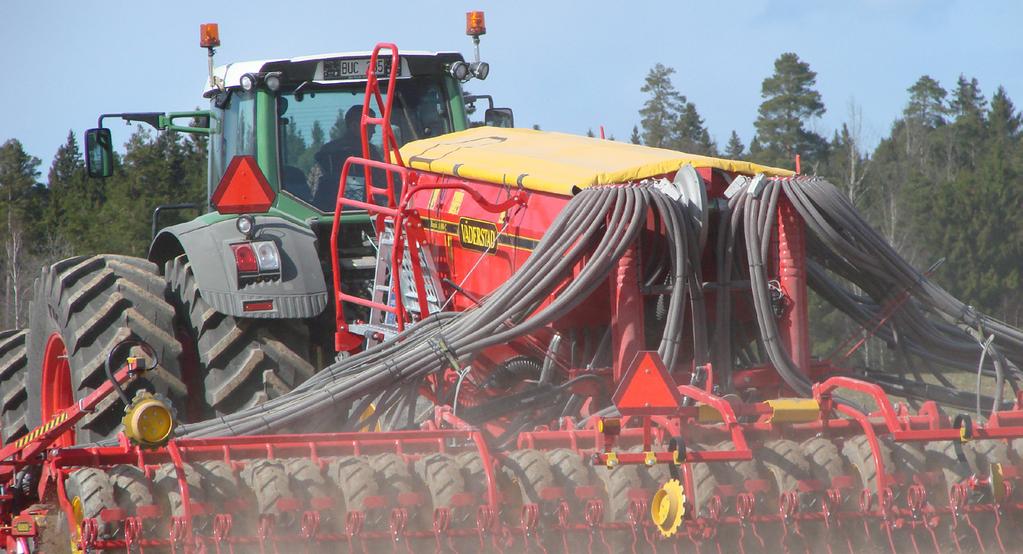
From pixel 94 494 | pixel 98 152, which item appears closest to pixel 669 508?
pixel 94 494

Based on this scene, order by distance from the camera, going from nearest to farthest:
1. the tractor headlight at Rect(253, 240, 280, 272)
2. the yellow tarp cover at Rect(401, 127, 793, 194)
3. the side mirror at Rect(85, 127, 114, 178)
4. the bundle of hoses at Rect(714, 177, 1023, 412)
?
1. the bundle of hoses at Rect(714, 177, 1023, 412)
2. the yellow tarp cover at Rect(401, 127, 793, 194)
3. the tractor headlight at Rect(253, 240, 280, 272)
4. the side mirror at Rect(85, 127, 114, 178)

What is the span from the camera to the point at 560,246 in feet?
18.6

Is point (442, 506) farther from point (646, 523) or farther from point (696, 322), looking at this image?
point (696, 322)

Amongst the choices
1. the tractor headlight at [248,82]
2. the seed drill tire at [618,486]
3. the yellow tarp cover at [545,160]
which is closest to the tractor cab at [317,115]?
the tractor headlight at [248,82]

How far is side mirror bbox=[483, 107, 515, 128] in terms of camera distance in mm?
8492

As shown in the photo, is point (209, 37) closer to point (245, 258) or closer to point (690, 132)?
point (245, 258)

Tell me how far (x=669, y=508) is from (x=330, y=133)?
151 inches

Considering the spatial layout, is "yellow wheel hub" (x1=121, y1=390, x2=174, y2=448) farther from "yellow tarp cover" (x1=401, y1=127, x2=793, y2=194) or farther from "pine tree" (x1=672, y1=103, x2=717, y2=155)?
"pine tree" (x1=672, y1=103, x2=717, y2=155)

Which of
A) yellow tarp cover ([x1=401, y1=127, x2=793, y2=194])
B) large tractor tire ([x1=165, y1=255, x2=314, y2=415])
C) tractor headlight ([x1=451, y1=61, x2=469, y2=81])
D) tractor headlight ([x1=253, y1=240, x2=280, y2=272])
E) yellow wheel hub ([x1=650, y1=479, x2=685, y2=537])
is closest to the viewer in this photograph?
yellow wheel hub ([x1=650, y1=479, x2=685, y2=537])

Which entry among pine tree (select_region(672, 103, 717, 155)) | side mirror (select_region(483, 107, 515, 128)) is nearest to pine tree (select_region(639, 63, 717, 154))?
pine tree (select_region(672, 103, 717, 155))

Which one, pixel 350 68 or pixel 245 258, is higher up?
pixel 350 68

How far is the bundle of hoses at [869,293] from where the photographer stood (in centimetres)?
575

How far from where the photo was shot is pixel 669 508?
483 centimetres

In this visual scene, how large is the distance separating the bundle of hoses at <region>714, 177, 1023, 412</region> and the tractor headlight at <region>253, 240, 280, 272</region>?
2260mm
